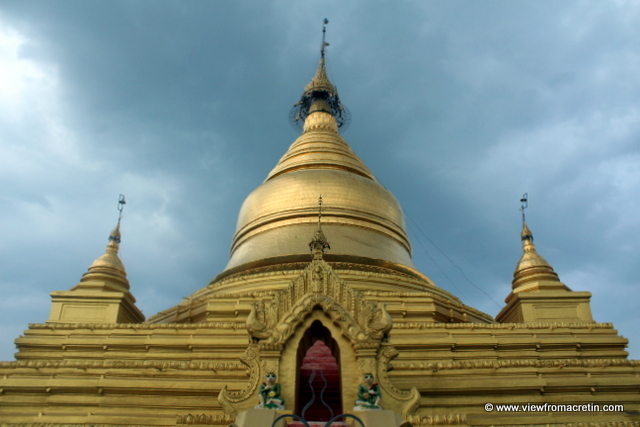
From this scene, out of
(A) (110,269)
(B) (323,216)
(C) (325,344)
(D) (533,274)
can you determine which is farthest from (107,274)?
(D) (533,274)

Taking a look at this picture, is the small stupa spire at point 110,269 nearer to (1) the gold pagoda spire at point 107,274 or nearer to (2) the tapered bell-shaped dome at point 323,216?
(1) the gold pagoda spire at point 107,274

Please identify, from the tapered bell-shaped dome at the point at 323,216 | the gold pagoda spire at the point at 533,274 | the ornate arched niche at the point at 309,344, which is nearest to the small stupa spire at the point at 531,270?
the gold pagoda spire at the point at 533,274

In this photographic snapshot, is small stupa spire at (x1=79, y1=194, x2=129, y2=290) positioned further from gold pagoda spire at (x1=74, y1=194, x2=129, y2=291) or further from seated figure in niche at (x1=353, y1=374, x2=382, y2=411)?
seated figure in niche at (x1=353, y1=374, x2=382, y2=411)

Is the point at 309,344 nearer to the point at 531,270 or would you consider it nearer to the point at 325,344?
the point at 325,344

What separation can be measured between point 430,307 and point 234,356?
19.1 feet

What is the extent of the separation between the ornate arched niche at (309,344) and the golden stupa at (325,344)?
0.05 ft

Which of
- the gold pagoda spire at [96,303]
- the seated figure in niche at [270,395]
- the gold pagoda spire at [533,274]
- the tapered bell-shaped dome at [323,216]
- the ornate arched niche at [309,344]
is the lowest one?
the seated figure in niche at [270,395]

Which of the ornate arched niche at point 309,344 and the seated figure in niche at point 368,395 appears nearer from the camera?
the seated figure in niche at point 368,395

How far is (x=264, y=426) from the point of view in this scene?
672 centimetres

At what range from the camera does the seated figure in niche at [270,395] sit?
7.11 m

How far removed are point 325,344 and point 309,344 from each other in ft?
1.53

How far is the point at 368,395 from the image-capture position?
7.14m

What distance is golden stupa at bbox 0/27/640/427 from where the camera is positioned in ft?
25.2

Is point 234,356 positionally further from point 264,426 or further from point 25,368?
point 264,426
